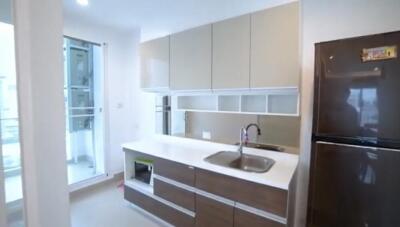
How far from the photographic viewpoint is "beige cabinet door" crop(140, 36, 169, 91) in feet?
8.34

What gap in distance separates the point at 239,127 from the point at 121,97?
227 centimetres

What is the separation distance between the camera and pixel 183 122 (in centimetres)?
279

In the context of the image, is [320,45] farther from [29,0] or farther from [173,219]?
[173,219]

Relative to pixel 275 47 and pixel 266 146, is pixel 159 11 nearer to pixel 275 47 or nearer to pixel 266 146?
pixel 275 47

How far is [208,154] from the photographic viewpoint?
219cm

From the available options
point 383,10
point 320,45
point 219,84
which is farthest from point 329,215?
point 383,10

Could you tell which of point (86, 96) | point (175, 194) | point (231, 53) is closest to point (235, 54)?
point (231, 53)

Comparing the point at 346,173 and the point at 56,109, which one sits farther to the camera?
the point at 346,173

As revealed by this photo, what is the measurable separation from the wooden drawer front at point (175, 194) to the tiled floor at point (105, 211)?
409 millimetres

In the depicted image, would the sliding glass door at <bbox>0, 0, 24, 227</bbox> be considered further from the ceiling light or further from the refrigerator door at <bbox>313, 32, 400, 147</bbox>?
the ceiling light

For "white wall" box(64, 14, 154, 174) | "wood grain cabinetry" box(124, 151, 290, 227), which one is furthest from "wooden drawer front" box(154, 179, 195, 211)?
"white wall" box(64, 14, 154, 174)

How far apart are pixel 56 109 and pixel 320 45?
5.10 feet

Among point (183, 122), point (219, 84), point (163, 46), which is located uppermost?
point (163, 46)

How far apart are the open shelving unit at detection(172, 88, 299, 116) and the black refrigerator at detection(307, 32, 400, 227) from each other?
17.8 inches
